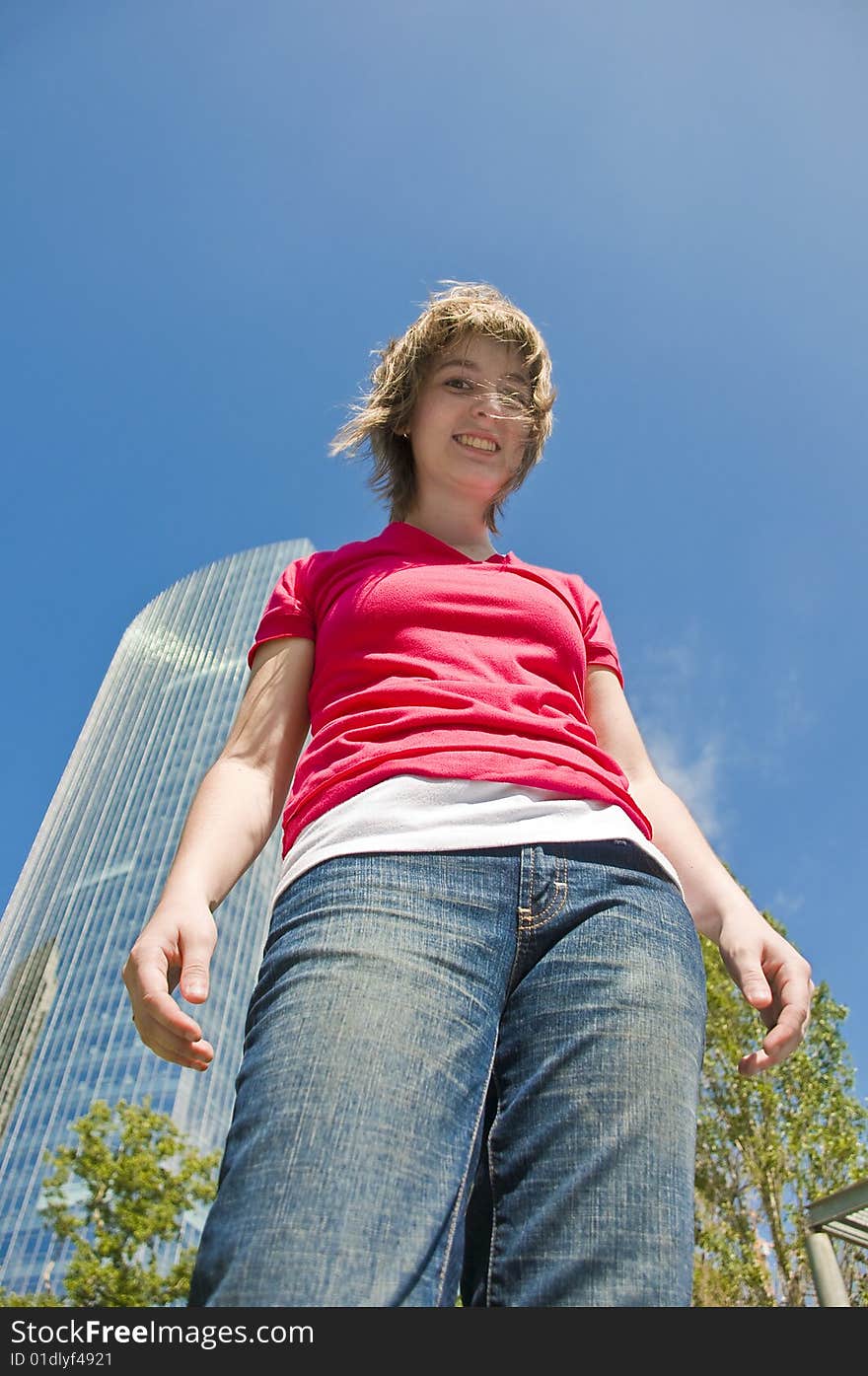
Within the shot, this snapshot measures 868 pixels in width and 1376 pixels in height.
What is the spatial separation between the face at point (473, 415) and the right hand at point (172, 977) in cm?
120

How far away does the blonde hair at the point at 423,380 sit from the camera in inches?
83.7

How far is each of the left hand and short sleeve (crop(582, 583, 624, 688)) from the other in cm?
65

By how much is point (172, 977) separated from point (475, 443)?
4.45ft

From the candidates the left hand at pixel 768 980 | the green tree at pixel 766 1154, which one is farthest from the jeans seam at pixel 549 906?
the green tree at pixel 766 1154

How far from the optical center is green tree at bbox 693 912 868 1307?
13.6 meters

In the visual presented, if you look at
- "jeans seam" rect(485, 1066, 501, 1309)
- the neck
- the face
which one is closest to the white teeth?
the face

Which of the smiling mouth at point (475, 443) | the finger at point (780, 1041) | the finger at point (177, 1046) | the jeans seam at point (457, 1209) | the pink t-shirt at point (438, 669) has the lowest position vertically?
the jeans seam at point (457, 1209)

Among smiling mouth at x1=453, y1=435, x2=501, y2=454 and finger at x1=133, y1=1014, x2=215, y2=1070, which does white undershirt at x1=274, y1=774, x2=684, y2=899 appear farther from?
smiling mouth at x1=453, y1=435, x2=501, y2=454

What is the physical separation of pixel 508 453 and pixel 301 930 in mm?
1306

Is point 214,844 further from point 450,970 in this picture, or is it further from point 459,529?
point 459,529

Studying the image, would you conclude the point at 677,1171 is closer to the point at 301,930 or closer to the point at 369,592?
the point at 301,930

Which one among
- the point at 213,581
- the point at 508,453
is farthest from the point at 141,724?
the point at 508,453

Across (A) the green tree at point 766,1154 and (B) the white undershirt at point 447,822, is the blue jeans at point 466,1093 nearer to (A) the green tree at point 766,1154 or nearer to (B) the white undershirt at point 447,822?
(B) the white undershirt at point 447,822
